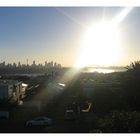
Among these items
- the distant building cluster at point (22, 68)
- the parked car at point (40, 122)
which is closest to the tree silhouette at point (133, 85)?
the parked car at point (40, 122)

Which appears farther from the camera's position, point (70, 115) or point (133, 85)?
point (133, 85)

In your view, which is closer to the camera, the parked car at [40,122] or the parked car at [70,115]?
the parked car at [40,122]

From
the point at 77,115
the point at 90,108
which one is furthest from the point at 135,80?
the point at 77,115

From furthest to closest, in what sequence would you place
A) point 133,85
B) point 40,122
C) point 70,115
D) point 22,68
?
1. point 22,68
2. point 133,85
3. point 70,115
4. point 40,122

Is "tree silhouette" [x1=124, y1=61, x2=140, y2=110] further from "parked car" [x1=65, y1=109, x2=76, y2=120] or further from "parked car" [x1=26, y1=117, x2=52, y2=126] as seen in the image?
"parked car" [x1=26, y1=117, x2=52, y2=126]

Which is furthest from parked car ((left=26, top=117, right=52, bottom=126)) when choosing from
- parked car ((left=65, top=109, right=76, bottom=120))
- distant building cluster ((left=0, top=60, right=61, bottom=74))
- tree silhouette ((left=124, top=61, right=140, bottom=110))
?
distant building cluster ((left=0, top=60, right=61, bottom=74))

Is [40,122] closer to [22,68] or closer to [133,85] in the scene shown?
[133,85]

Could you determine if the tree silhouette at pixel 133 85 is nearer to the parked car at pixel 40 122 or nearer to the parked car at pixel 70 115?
the parked car at pixel 70 115

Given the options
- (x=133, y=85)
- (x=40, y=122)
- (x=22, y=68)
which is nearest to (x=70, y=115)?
(x=40, y=122)

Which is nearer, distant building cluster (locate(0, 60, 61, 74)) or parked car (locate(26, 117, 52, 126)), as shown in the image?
parked car (locate(26, 117, 52, 126))

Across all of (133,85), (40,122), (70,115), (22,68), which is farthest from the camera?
(22,68)
